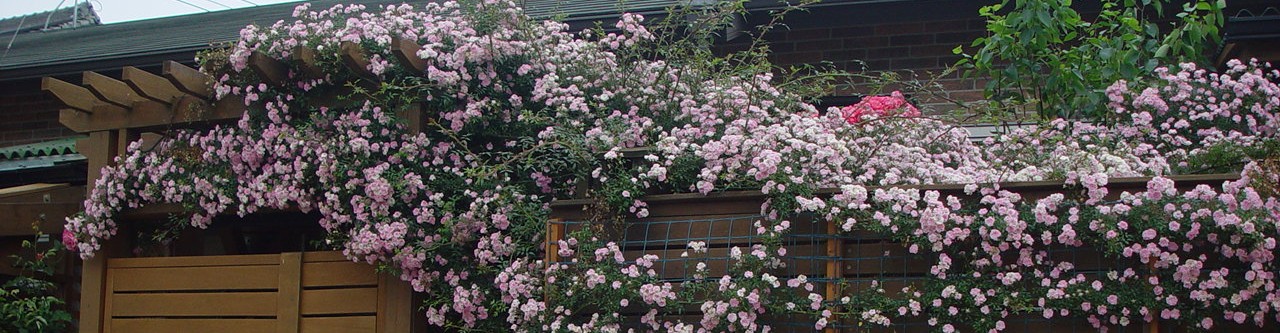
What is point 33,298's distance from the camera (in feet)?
21.9

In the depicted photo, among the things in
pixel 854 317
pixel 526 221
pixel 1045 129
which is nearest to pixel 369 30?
pixel 526 221

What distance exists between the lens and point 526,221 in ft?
15.7

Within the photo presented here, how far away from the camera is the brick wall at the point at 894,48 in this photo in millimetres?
6934

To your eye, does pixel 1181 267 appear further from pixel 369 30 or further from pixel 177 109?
pixel 177 109

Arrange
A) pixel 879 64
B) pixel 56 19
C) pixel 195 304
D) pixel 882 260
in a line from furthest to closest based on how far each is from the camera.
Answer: pixel 56 19 < pixel 879 64 < pixel 195 304 < pixel 882 260

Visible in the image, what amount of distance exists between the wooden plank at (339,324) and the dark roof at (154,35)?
2146 millimetres

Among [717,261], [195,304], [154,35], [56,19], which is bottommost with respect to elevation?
[195,304]

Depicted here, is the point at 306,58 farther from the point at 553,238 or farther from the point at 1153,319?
the point at 1153,319

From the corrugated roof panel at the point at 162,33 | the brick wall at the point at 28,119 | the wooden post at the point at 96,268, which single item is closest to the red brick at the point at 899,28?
the corrugated roof panel at the point at 162,33

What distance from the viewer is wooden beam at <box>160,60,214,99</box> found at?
544 cm

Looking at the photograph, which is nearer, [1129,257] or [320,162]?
[1129,257]

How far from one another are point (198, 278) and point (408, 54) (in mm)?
1743

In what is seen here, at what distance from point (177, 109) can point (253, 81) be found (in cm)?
64

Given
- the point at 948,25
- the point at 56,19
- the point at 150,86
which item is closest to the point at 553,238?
the point at 150,86
